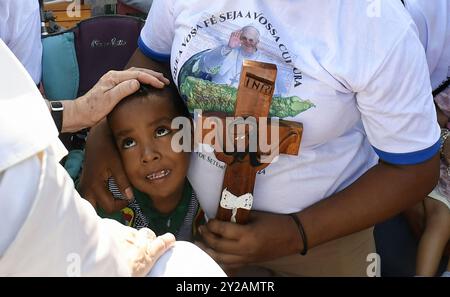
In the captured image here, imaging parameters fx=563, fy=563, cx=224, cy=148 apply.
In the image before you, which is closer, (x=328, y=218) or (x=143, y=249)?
(x=143, y=249)

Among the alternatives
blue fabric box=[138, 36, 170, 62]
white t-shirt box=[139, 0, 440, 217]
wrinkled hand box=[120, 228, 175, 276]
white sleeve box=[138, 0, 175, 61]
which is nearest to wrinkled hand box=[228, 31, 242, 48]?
white t-shirt box=[139, 0, 440, 217]

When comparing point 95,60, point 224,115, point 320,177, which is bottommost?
point 95,60

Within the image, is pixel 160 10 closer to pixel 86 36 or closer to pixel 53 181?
pixel 86 36

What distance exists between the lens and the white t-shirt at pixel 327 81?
1.09m

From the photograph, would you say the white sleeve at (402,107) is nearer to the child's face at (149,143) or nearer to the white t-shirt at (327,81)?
the white t-shirt at (327,81)

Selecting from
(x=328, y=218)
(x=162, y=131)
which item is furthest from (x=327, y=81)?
(x=162, y=131)

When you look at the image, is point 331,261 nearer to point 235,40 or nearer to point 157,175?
point 157,175

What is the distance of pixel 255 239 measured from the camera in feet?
4.06

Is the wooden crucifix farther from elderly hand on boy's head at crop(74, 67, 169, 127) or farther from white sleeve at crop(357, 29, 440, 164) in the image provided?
elderly hand on boy's head at crop(74, 67, 169, 127)

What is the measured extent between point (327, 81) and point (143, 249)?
52 cm

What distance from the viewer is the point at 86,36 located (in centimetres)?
200

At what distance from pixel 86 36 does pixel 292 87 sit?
3.56 ft
